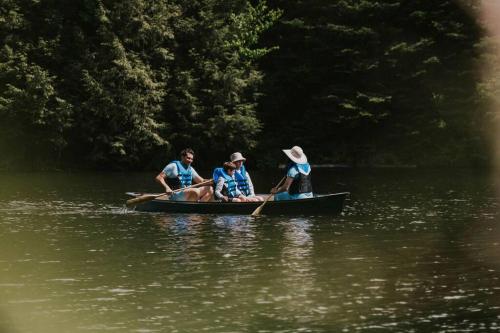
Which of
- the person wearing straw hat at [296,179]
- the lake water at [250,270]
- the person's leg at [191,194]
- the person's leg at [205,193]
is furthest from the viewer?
the person's leg at [205,193]

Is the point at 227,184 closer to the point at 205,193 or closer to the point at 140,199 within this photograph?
the point at 205,193

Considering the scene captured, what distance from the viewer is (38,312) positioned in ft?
38.1

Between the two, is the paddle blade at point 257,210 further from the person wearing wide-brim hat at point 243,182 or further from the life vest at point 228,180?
the life vest at point 228,180

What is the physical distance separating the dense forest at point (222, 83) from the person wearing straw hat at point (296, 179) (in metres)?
24.0

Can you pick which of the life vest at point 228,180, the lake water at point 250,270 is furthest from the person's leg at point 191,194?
the lake water at point 250,270

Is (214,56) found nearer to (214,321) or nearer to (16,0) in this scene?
(16,0)

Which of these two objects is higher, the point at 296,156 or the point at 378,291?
the point at 296,156

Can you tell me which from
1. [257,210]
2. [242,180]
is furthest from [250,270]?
[242,180]

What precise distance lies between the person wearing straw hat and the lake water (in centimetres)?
99

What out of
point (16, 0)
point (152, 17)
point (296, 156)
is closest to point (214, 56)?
point (152, 17)

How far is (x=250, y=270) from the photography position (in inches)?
571

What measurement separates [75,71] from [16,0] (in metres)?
4.58

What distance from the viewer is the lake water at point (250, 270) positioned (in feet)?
36.9

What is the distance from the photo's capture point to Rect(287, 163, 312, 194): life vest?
2256 cm
